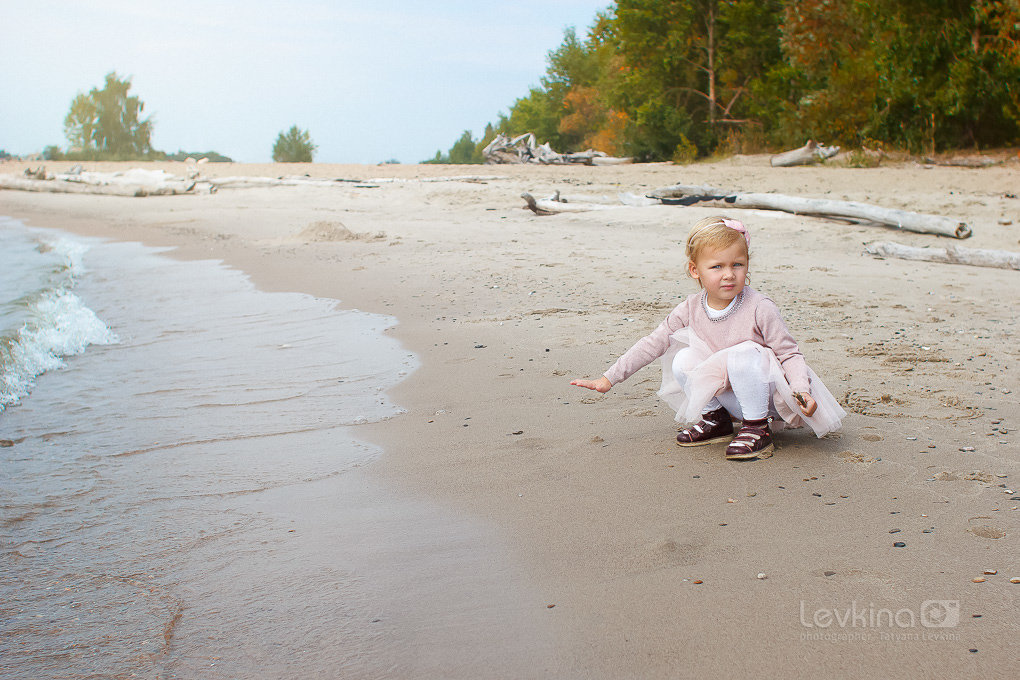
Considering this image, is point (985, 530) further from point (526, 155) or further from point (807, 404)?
point (526, 155)

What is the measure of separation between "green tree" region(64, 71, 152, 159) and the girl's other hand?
53465 millimetres

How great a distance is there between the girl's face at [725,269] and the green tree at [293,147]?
37.8m

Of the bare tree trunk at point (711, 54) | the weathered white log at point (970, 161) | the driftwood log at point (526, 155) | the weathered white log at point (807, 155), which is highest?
the bare tree trunk at point (711, 54)

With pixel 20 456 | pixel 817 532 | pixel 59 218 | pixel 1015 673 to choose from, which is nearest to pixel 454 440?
pixel 817 532

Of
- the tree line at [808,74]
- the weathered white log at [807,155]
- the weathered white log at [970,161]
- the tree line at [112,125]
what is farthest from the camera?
the tree line at [112,125]

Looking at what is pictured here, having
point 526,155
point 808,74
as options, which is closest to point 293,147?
point 526,155

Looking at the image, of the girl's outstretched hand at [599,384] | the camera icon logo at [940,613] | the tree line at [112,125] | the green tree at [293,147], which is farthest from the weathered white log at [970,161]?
the tree line at [112,125]

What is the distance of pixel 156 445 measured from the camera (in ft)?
12.5

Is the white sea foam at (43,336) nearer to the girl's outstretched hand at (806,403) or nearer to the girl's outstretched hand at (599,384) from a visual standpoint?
the girl's outstretched hand at (599,384)

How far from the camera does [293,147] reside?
1578 inches

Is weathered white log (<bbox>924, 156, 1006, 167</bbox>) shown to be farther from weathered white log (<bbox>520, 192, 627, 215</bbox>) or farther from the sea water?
the sea water

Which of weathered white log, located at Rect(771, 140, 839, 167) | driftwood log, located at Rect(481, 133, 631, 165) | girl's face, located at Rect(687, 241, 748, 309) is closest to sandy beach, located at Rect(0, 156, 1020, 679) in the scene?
girl's face, located at Rect(687, 241, 748, 309)

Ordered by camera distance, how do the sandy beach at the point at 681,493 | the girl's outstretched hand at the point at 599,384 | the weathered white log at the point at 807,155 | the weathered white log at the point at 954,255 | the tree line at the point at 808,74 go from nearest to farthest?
1. the sandy beach at the point at 681,493
2. the girl's outstretched hand at the point at 599,384
3. the weathered white log at the point at 954,255
4. the tree line at the point at 808,74
5. the weathered white log at the point at 807,155

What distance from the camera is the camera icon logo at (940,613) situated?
2002 millimetres
